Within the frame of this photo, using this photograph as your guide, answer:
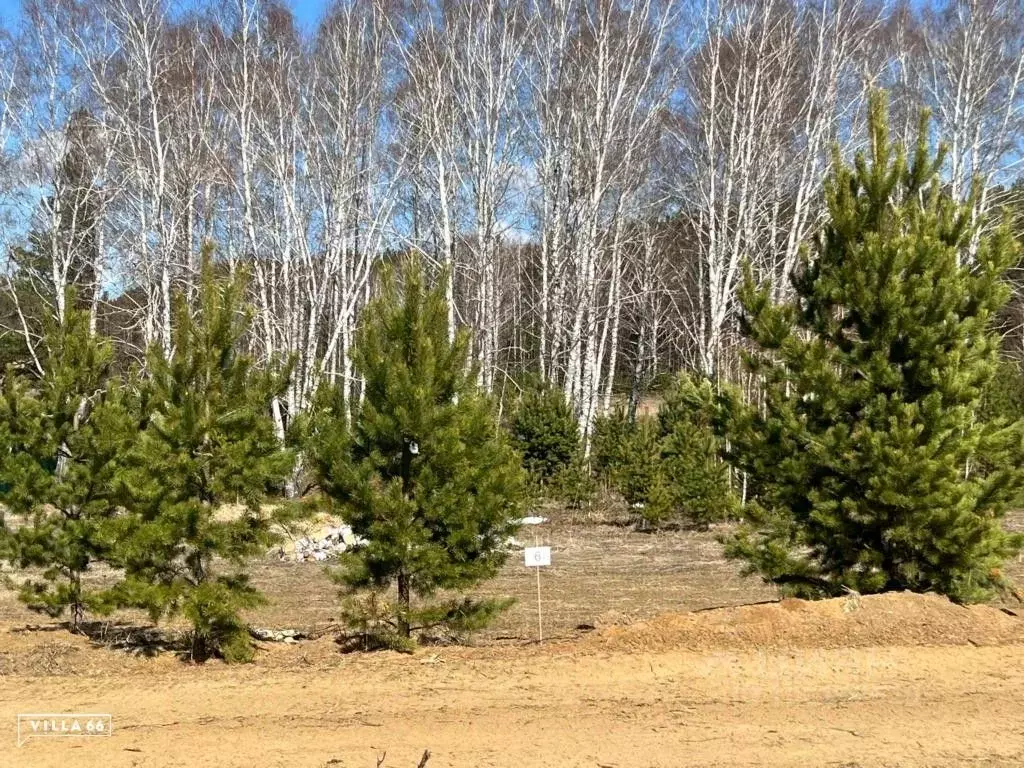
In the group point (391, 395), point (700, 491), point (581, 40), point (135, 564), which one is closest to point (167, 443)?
point (135, 564)

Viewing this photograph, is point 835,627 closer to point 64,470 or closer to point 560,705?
point 560,705

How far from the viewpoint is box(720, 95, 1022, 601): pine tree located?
7641mm

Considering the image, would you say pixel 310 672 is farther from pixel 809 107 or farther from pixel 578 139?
pixel 809 107

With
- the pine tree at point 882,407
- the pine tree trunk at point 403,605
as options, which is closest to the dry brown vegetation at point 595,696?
the pine tree trunk at point 403,605

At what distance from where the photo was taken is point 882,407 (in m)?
7.83

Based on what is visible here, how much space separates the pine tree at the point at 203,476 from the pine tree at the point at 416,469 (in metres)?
0.63

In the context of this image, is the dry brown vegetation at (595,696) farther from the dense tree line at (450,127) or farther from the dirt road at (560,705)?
the dense tree line at (450,127)

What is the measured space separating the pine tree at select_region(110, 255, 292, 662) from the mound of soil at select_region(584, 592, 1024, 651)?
3243 mm

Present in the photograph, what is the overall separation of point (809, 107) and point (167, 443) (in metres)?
20.7

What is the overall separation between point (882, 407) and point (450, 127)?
17.6 meters
